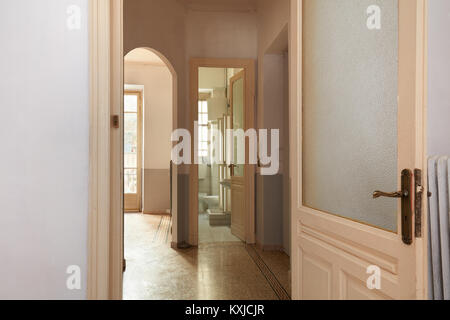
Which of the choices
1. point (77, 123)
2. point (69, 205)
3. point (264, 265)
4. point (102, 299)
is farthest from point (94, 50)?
point (264, 265)

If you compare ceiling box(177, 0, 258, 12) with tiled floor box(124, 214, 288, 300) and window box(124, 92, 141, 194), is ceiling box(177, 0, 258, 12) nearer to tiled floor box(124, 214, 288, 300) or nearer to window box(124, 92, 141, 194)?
window box(124, 92, 141, 194)

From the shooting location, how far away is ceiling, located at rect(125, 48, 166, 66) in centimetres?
604

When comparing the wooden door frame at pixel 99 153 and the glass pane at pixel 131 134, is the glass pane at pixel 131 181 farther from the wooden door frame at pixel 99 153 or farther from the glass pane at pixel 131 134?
the wooden door frame at pixel 99 153

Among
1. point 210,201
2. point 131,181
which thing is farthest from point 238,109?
point 131,181

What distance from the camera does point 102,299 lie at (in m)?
1.49

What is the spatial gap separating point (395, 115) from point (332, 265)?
739 millimetres

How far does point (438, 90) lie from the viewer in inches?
58.4

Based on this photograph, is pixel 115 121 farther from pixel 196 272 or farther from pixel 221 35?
pixel 221 35

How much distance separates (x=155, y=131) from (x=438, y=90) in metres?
5.87

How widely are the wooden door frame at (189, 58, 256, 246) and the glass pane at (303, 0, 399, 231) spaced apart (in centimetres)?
266

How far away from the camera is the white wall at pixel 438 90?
4.85ft

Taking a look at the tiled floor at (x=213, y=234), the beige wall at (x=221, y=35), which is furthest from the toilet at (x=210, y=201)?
the beige wall at (x=221, y=35)

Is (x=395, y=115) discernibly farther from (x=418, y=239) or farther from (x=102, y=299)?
(x=102, y=299)
